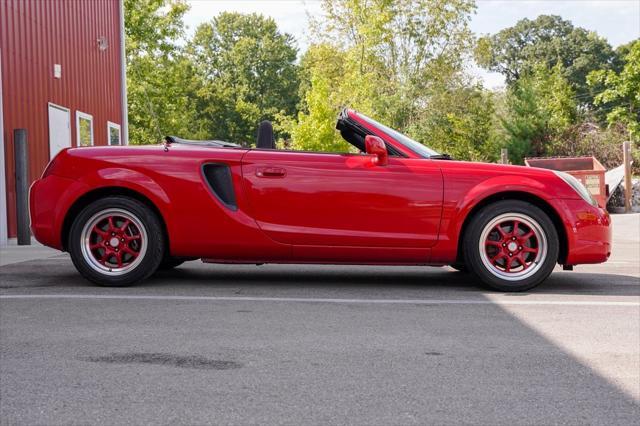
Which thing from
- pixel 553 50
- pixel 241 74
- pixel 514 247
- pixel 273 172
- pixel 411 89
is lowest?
pixel 514 247

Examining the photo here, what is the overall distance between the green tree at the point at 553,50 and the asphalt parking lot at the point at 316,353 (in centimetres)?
7408

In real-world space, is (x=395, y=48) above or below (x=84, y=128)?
above

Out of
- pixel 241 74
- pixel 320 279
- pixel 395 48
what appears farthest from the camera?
pixel 241 74

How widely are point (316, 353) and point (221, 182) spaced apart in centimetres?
231

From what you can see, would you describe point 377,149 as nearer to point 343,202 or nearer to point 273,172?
point 343,202

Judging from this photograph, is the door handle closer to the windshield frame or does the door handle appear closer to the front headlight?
the windshield frame

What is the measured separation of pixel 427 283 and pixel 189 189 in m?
2.05

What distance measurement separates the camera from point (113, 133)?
19.7 meters

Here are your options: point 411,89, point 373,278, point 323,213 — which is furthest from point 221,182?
point 411,89

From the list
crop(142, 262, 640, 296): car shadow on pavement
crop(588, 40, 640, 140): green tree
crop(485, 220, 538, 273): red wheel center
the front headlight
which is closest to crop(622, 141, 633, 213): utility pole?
crop(588, 40, 640, 140): green tree

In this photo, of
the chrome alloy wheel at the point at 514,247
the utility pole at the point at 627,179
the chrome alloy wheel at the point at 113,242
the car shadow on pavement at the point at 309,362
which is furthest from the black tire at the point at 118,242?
the utility pole at the point at 627,179

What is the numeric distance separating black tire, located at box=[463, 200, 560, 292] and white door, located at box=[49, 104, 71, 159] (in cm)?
1013

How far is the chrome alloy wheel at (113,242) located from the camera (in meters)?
5.87

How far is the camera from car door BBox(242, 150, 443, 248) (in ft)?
18.9
